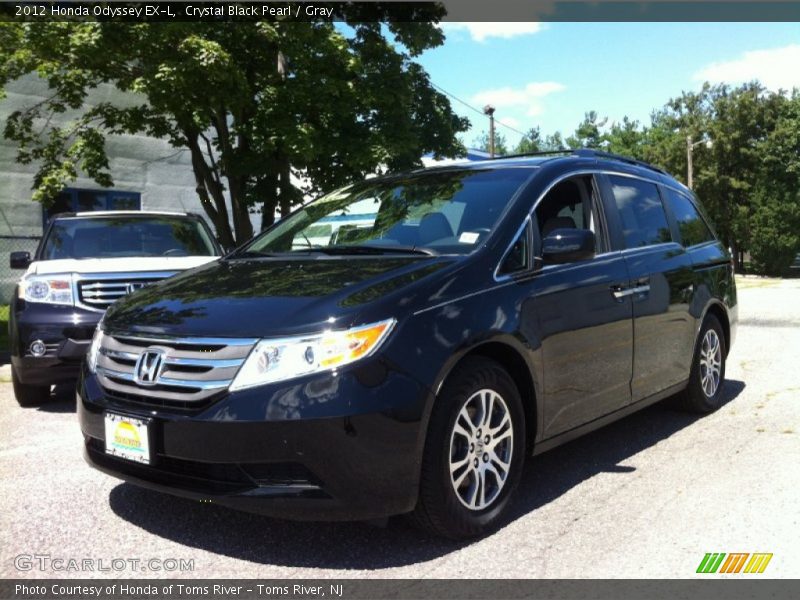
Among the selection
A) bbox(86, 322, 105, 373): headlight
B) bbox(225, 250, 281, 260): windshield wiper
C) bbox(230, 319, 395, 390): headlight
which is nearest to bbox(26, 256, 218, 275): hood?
bbox(225, 250, 281, 260): windshield wiper

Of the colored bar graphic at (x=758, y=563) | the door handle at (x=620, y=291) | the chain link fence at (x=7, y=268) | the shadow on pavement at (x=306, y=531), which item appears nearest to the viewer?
the colored bar graphic at (x=758, y=563)

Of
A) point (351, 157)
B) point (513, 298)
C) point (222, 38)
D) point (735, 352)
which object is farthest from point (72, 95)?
point (513, 298)

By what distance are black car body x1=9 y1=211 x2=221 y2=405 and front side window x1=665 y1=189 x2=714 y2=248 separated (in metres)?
4.15

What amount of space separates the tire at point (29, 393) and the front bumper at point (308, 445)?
3914mm

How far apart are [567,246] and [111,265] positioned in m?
4.34

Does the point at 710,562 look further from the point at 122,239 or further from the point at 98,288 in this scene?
the point at 122,239

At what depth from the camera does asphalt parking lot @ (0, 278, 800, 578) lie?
3189 millimetres

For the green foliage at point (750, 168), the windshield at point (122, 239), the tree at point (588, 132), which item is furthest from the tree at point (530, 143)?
the windshield at point (122, 239)

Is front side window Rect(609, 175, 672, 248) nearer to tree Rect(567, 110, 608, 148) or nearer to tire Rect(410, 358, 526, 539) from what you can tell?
tire Rect(410, 358, 526, 539)

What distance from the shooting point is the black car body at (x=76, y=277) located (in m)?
6.14

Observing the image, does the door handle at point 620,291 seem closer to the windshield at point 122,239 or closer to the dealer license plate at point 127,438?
the dealer license plate at point 127,438

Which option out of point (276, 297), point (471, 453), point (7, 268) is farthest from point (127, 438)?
point (7, 268)

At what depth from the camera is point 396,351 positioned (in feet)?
10.0

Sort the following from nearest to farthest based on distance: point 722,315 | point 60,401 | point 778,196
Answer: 1. point 722,315
2. point 60,401
3. point 778,196
